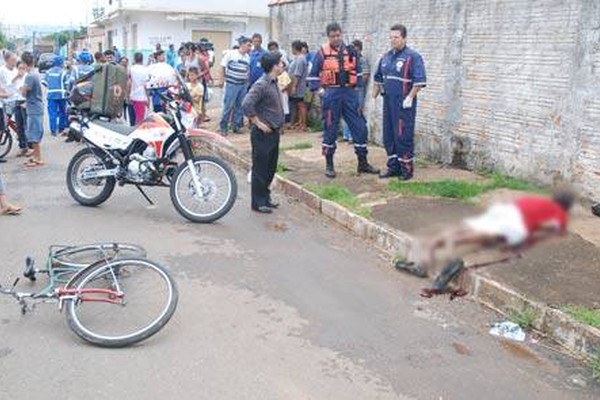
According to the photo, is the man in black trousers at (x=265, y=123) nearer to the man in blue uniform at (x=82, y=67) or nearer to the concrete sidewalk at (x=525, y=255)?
the concrete sidewalk at (x=525, y=255)

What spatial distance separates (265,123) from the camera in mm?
7484

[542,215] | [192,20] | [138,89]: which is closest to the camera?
[542,215]

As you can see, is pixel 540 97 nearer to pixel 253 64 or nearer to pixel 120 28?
pixel 253 64

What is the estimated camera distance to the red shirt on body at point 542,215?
78 cm

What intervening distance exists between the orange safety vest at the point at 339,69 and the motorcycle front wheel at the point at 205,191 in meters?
2.20

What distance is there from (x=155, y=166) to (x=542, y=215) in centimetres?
689

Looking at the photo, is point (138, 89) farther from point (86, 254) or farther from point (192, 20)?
point (192, 20)

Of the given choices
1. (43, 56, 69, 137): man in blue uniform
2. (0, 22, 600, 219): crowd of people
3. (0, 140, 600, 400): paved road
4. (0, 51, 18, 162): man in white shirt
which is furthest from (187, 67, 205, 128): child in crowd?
(0, 140, 600, 400): paved road

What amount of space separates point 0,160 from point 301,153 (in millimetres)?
4735

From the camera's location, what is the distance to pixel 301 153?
35.9 feet

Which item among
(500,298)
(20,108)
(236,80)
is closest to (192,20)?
(236,80)

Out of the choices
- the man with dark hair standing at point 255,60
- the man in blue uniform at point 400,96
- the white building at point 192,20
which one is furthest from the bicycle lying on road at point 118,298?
the white building at point 192,20

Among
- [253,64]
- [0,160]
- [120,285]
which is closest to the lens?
[120,285]

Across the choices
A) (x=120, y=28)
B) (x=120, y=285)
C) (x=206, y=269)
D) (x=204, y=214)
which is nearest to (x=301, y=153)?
(x=204, y=214)
